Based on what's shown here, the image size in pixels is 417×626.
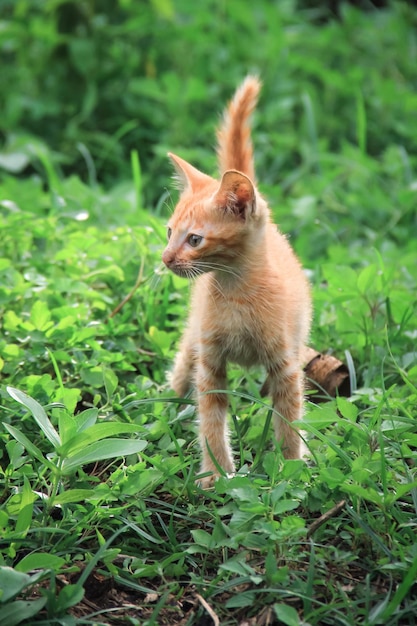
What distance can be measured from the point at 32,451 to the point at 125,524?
1.31 ft

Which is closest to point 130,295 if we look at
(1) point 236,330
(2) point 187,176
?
(2) point 187,176

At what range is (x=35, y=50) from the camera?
6.86 m

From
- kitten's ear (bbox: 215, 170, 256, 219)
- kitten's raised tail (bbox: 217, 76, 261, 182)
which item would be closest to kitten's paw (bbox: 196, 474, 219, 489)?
kitten's ear (bbox: 215, 170, 256, 219)

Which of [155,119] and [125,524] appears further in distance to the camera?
[155,119]

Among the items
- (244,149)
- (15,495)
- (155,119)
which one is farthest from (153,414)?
(155,119)

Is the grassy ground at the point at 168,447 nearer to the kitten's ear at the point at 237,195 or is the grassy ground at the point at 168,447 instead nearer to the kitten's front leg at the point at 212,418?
the kitten's front leg at the point at 212,418

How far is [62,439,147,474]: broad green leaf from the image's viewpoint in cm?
281

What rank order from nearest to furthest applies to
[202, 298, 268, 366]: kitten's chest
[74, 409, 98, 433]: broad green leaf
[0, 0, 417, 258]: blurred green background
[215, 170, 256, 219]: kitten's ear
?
1. [74, 409, 98, 433]: broad green leaf
2. [215, 170, 256, 219]: kitten's ear
3. [202, 298, 268, 366]: kitten's chest
4. [0, 0, 417, 258]: blurred green background

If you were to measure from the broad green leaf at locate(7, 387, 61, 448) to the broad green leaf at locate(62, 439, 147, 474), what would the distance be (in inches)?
→ 3.1

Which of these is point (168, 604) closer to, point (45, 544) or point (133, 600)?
point (133, 600)

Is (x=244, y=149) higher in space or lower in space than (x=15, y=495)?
higher

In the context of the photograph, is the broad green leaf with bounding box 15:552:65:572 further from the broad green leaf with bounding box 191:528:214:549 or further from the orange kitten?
the orange kitten

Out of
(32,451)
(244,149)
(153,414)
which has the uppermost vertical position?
(244,149)

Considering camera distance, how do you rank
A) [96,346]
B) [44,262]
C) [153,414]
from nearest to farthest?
[153,414]
[96,346]
[44,262]
